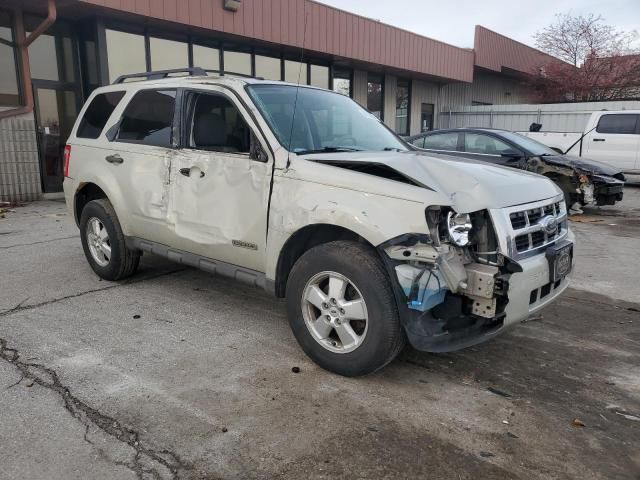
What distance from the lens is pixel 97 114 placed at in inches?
213

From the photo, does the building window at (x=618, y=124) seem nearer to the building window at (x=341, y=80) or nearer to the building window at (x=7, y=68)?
the building window at (x=341, y=80)

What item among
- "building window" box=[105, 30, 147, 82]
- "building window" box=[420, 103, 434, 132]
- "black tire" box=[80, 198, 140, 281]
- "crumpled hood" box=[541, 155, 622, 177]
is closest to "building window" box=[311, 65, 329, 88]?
"building window" box=[105, 30, 147, 82]

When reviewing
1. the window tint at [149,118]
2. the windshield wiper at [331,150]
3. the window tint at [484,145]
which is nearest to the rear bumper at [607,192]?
the window tint at [484,145]

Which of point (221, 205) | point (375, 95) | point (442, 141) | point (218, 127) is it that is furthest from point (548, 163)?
point (375, 95)

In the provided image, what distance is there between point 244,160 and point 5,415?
7.16ft

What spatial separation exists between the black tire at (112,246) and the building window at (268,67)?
349 inches

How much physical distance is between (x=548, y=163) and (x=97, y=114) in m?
7.57

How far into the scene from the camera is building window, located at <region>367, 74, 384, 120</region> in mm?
17516

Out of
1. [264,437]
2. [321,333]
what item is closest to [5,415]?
[264,437]

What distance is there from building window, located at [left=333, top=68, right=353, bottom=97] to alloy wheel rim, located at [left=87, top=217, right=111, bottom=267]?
11.8 meters

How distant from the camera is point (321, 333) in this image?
136 inches

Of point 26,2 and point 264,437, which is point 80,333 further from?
point 26,2

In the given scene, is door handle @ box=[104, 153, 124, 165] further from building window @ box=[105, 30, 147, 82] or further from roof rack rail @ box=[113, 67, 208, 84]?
building window @ box=[105, 30, 147, 82]

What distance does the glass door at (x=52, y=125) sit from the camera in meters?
10.7
